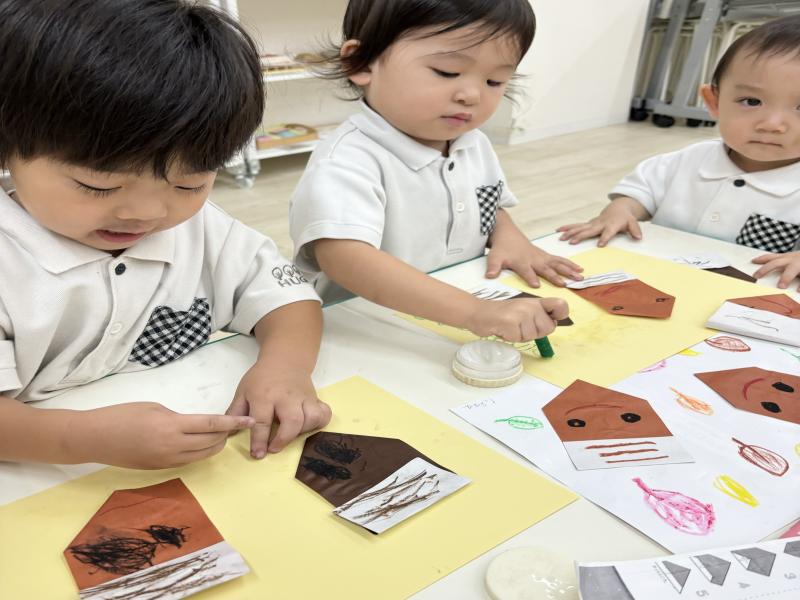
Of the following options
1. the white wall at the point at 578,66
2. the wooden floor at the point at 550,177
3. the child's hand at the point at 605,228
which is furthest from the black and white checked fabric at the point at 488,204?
the white wall at the point at 578,66

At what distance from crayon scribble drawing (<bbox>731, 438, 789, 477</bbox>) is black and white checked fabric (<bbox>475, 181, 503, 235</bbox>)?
55cm

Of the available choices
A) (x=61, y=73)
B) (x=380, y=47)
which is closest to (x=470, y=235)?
(x=380, y=47)

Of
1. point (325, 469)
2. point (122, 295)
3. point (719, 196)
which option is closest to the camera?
point (325, 469)

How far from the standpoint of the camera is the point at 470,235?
3.24 ft

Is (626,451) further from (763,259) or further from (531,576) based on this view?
(763,259)

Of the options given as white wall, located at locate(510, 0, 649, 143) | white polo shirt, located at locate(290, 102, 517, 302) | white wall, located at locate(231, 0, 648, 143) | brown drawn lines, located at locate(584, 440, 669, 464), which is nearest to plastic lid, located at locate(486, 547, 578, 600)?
brown drawn lines, located at locate(584, 440, 669, 464)

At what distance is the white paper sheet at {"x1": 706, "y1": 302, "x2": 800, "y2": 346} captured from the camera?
0.69 m

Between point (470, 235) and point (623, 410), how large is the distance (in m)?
0.48

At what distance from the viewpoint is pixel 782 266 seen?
0.88 meters

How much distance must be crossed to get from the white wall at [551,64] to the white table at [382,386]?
7.61ft

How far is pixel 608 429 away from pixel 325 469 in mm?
226

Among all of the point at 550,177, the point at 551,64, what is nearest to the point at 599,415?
the point at 550,177

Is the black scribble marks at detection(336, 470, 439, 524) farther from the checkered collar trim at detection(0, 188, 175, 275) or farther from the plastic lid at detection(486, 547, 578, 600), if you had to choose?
the checkered collar trim at detection(0, 188, 175, 275)

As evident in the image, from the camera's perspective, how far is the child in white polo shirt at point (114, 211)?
1.49 feet
